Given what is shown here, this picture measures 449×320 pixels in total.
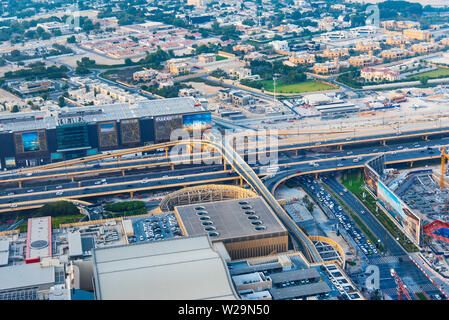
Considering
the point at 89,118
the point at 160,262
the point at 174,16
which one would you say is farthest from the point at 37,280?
the point at 174,16

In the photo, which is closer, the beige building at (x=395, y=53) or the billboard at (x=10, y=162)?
the billboard at (x=10, y=162)

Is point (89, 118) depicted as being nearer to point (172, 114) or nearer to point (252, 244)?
point (172, 114)

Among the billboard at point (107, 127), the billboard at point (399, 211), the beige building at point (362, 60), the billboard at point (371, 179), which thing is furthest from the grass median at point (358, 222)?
the beige building at point (362, 60)

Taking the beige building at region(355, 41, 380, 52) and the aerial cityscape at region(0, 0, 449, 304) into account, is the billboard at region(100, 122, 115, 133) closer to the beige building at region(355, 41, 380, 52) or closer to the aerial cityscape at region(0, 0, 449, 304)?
the aerial cityscape at region(0, 0, 449, 304)

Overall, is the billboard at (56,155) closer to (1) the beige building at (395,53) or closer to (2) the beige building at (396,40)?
(1) the beige building at (395,53)

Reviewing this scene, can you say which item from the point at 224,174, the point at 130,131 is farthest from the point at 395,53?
the point at 224,174

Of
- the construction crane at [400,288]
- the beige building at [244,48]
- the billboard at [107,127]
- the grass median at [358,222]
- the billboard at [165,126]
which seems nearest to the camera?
the construction crane at [400,288]
